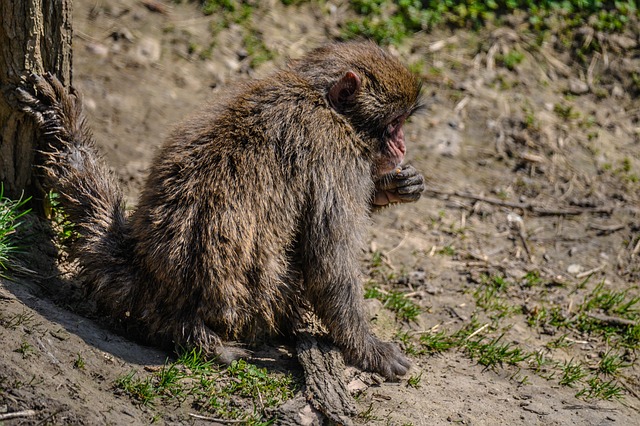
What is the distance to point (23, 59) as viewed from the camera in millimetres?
4910

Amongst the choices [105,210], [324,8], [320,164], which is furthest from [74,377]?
[324,8]

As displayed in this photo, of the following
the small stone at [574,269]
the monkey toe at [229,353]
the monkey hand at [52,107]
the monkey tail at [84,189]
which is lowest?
the monkey toe at [229,353]

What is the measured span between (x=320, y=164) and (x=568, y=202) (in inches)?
154


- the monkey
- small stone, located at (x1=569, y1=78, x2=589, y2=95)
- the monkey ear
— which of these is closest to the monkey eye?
the monkey

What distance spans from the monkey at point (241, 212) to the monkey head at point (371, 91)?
0.05 feet

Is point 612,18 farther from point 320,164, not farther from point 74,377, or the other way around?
point 74,377

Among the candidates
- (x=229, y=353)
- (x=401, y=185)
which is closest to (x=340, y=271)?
(x=229, y=353)

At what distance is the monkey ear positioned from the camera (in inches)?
206

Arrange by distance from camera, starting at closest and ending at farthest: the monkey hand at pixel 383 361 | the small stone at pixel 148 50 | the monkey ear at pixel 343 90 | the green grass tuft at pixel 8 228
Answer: the green grass tuft at pixel 8 228
the monkey hand at pixel 383 361
the monkey ear at pixel 343 90
the small stone at pixel 148 50

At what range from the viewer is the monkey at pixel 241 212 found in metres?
4.69

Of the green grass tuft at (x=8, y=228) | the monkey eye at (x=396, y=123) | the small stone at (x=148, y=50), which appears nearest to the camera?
the green grass tuft at (x=8, y=228)

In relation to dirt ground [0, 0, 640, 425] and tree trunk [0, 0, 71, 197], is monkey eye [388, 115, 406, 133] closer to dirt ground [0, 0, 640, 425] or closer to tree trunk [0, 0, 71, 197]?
dirt ground [0, 0, 640, 425]

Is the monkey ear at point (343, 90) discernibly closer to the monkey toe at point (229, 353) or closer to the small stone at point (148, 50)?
the monkey toe at point (229, 353)

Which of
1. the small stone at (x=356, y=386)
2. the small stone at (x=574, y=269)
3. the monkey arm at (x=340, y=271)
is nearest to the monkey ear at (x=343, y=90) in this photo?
the monkey arm at (x=340, y=271)
